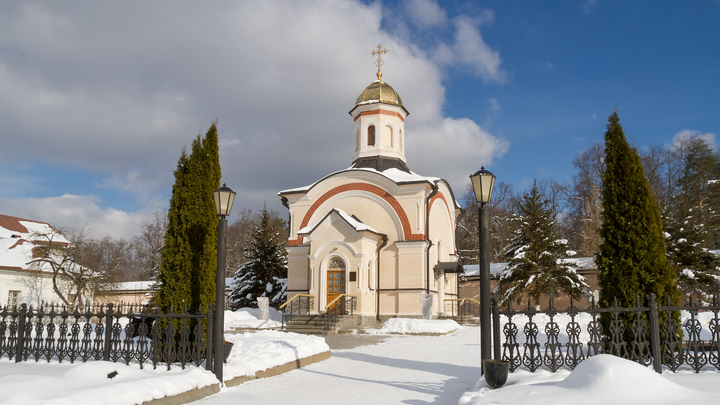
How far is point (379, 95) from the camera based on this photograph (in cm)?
2350

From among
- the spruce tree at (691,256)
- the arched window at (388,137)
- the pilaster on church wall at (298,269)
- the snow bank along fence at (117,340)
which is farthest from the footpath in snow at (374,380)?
the spruce tree at (691,256)

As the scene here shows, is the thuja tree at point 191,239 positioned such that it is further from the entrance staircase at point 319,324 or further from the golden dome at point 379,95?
the golden dome at point 379,95

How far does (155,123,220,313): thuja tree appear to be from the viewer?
321 inches

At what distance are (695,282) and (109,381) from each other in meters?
21.1

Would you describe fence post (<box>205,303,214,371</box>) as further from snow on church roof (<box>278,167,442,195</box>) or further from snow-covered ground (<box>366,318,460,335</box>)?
snow on church roof (<box>278,167,442,195</box>)

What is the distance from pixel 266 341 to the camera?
396 inches

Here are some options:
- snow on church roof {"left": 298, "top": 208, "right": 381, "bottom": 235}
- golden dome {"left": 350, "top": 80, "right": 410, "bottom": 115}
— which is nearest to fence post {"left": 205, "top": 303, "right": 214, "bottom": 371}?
snow on church roof {"left": 298, "top": 208, "right": 381, "bottom": 235}

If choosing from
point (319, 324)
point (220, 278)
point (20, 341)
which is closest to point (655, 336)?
point (220, 278)

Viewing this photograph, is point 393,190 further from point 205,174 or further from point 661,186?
point 661,186

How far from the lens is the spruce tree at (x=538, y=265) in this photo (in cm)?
2256

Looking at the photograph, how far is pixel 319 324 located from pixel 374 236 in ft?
14.5

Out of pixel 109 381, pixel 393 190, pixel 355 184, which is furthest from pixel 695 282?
pixel 109 381

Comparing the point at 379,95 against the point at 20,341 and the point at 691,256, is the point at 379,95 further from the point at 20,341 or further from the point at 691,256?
the point at 20,341

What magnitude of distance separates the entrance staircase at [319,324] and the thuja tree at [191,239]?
8694 millimetres
